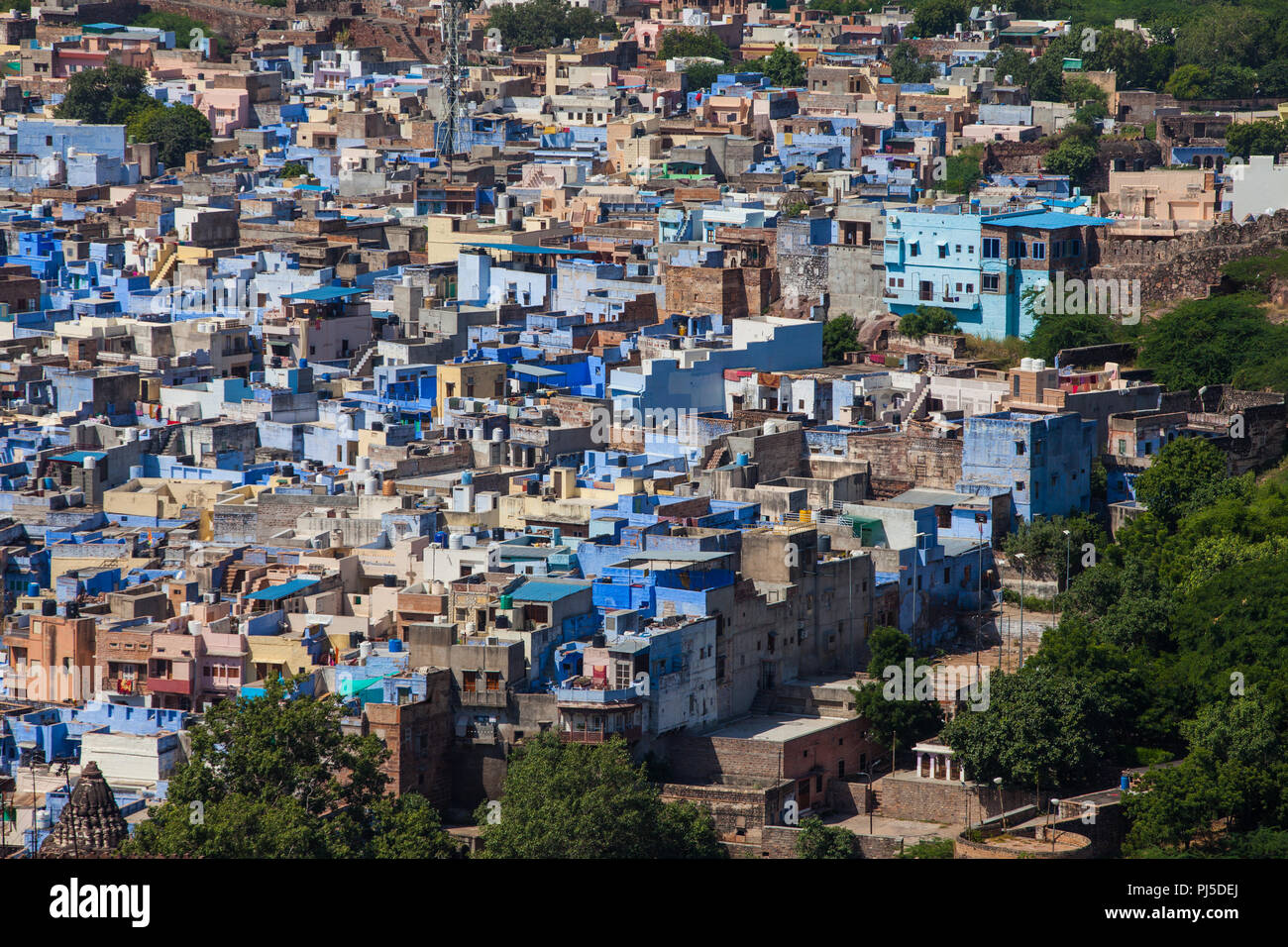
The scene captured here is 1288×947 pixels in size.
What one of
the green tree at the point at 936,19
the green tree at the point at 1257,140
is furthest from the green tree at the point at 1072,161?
the green tree at the point at 936,19

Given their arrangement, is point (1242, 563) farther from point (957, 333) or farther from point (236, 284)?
point (236, 284)

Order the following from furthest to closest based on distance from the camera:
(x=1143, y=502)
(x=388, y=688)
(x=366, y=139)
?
(x=366, y=139) → (x=1143, y=502) → (x=388, y=688)

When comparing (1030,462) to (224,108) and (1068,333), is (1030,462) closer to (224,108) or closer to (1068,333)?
(1068,333)

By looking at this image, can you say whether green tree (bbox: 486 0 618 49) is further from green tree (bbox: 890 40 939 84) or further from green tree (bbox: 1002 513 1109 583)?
green tree (bbox: 1002 513 1109 583)

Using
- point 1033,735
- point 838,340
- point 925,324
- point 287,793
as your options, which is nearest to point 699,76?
point 838,340

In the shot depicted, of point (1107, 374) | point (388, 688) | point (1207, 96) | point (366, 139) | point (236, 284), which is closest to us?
point (388, 688)
